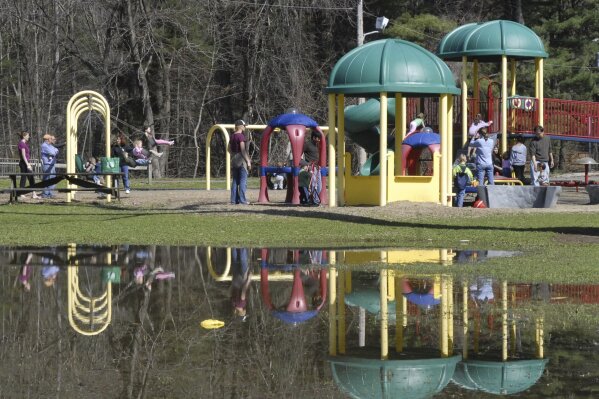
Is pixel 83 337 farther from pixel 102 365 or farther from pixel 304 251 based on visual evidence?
pixel 304 251

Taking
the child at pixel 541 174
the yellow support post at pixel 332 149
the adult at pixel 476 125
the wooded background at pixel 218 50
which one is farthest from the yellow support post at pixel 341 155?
the wooded background at pixel 218 50

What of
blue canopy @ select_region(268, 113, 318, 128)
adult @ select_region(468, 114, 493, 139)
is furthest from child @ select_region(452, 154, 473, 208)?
adult @ select_region(468, 114, 493, 139)

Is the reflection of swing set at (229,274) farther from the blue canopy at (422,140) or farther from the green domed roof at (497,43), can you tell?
the green domed roof at (497,43)

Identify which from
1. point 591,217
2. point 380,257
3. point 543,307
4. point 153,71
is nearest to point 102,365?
point 543,307

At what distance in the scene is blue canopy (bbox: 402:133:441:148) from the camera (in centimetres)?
2836

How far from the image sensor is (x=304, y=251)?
17516mm

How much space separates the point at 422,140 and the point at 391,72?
2678 mm

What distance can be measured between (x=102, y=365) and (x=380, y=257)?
827 cm

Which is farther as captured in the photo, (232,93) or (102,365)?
(232,93)

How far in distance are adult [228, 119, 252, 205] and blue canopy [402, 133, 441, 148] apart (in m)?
3.89

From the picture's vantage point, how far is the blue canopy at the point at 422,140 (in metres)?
28.4

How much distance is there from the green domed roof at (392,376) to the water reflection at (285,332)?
0.01 m

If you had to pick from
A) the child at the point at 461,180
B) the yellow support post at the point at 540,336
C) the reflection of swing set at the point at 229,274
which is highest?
the child at the point at 461,180

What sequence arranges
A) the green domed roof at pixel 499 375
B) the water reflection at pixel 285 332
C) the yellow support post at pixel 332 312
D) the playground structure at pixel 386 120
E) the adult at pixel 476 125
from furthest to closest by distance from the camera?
the adult at pixel 476 125
the playground structure at pixel 386 120
the yellow support post at pixel 332 312
the water reflection at pixel 285 332
the green domed roof at pixel 499 375
